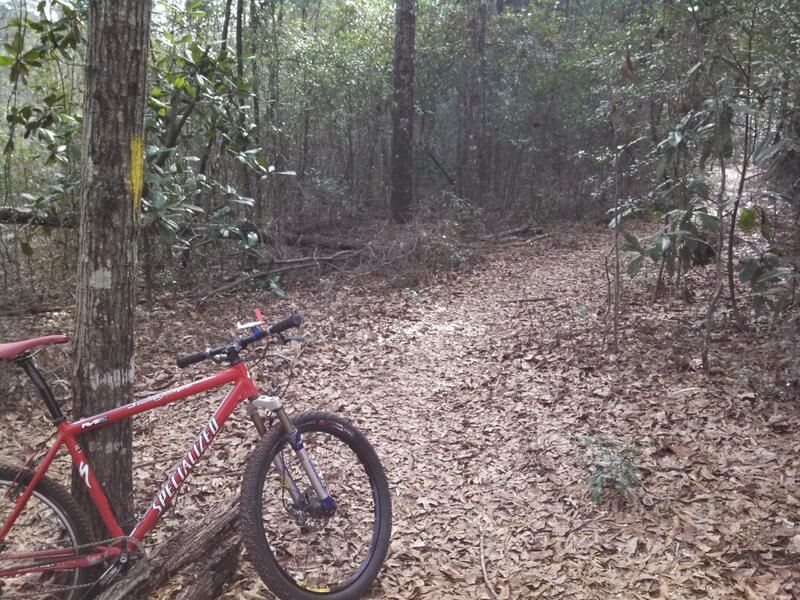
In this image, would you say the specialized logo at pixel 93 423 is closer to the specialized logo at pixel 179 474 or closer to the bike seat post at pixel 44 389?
the bike seat post at pixel 44 389

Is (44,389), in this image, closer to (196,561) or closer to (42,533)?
(42,533)

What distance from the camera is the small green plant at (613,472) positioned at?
338 cm

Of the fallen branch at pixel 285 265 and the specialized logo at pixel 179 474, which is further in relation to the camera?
the fallen branch at pixel 285 265

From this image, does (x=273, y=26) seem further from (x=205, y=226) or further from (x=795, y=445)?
(x=795, y=445)

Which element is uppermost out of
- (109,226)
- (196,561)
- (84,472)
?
(109,226)

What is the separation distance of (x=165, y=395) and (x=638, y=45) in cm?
955

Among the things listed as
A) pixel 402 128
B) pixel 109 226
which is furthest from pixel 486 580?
pixel 402 128

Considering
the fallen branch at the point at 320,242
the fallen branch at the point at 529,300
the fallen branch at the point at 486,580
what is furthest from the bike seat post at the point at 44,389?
the fallen branch at the point at 320,242

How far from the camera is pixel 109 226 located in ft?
8.35

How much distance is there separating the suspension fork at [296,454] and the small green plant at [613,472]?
5.56 feet

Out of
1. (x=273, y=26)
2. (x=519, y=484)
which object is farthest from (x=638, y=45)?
(x=519, y=484)

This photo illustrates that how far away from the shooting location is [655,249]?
4.43m

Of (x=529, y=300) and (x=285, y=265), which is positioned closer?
(x=529, y=300)

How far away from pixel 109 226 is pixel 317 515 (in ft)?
5.58
